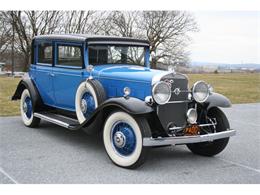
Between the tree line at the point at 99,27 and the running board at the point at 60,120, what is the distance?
9.03 m

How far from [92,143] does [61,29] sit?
12.4 metres

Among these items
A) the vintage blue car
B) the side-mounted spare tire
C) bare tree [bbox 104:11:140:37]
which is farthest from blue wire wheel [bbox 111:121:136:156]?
bare tree [bbox 104:11:140:37]

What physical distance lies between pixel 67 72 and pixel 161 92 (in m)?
2.14

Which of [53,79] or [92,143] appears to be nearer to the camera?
[92,143]

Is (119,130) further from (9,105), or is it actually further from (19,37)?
(19,37)

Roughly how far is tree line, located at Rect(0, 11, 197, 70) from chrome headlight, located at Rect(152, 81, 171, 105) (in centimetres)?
1063

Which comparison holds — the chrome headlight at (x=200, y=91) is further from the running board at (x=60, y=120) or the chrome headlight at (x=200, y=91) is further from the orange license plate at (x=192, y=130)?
the running board at (x=60, y=120)

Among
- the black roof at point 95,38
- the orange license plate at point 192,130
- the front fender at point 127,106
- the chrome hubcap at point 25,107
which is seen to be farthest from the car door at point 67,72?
the orange license plate at point 192,130

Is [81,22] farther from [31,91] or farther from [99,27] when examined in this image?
[31,91]

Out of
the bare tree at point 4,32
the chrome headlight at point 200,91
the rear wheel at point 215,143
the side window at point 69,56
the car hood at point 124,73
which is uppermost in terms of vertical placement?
the bare tree at point 4,32

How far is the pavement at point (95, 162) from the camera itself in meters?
4.31

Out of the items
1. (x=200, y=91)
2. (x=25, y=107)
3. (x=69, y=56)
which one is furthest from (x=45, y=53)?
(x=200, y=91)

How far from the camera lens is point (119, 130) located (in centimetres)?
489

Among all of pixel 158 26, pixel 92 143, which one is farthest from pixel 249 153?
pixel 158 26
